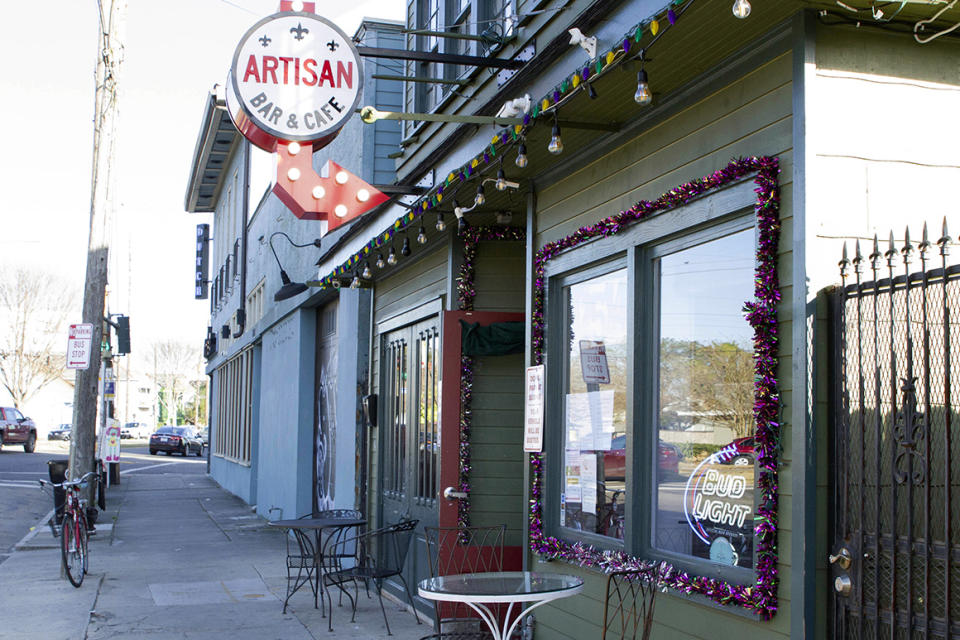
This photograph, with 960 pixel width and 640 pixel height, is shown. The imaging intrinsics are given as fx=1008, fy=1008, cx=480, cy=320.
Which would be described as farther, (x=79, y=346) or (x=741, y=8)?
(x=79, y=346)

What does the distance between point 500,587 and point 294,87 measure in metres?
3.14

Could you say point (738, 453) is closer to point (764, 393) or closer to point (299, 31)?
point (764, 393)

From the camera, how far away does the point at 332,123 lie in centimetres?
605

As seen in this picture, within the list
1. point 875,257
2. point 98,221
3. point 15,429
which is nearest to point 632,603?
point 875,257

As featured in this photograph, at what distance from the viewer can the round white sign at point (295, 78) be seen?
5918mm

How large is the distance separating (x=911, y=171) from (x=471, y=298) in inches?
179

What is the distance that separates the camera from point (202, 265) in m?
32.0

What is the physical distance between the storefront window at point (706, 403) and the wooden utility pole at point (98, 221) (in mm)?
10887

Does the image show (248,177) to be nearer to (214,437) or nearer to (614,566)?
(214,437)

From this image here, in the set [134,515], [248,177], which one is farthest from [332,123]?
[248,177]

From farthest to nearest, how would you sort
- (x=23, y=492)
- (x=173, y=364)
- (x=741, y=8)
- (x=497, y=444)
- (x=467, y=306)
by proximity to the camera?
(x=173, y=364), (x=23, y=492), (x=467, y=306), (x=497, y=444), (x=741, y=8)

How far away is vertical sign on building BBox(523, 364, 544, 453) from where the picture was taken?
6.63 meters

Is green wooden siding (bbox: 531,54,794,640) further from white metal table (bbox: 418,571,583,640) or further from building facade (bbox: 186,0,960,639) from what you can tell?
white metal table (bbox: 418,571,583,640)

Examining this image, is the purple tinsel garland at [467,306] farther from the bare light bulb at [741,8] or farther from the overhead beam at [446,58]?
the bare light bulb at [741,8]
